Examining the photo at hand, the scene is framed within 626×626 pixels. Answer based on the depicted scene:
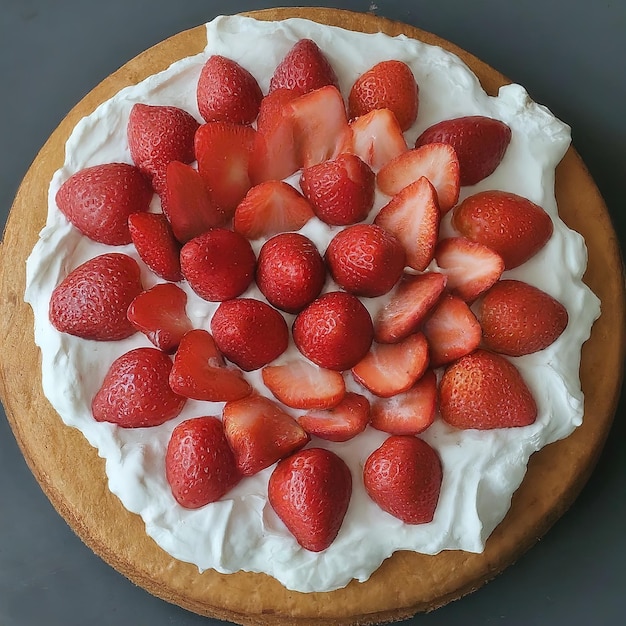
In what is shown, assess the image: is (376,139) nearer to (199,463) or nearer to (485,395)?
(485,395)

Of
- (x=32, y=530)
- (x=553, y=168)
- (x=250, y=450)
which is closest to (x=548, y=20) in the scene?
(x=553, y=168)

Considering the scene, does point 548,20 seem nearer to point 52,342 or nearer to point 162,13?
point 162,13

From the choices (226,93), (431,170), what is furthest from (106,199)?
(431,170)

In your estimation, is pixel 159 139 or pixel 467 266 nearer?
pixel 467 266

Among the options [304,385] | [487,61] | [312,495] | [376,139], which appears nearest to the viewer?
[312,495]

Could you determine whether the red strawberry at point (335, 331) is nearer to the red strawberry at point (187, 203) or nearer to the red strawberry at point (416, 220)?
the red strawberry at point (416, 220)

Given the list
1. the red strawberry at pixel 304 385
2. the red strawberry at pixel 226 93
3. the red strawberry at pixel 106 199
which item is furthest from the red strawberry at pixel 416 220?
the red strawberry at pixel 106 199
